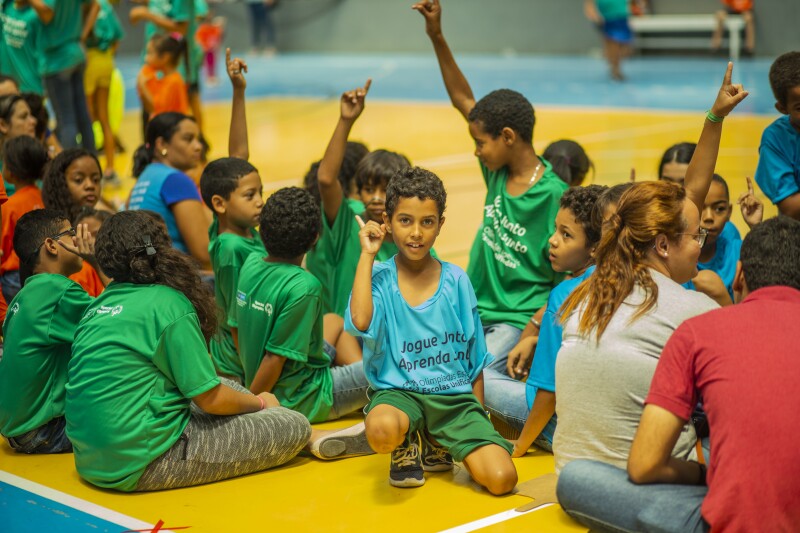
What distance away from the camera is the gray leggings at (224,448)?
360 cm

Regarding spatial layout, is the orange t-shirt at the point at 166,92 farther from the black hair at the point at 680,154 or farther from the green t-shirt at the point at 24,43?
the black hair at the point at 680,154

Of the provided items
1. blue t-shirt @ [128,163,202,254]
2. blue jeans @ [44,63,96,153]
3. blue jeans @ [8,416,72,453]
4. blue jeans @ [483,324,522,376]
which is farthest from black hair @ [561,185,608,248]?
blue jeans @ [44,63,96,153]

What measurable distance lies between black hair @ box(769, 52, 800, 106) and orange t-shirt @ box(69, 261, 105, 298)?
10.4 ft

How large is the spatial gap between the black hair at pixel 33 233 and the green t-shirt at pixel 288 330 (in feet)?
2.51

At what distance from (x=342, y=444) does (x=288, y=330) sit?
0.50 metres

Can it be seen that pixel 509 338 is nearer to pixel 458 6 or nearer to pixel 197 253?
pixel 197 253

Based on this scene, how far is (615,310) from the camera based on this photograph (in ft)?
9.82

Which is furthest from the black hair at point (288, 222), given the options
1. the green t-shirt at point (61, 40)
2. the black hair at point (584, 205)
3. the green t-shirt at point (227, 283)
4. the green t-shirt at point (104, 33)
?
the green t-shirt at point (104, 33)

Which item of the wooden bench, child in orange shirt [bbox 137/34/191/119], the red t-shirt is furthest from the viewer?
the wooden bench

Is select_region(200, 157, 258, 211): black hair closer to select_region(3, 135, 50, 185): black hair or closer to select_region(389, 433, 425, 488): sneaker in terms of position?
select_region(3, 135, 50, 185): black hair

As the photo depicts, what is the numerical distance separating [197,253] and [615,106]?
9.73m

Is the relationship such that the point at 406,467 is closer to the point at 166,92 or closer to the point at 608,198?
the point at 608,198

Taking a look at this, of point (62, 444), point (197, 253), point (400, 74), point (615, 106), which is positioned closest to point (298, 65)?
point (400, 74)

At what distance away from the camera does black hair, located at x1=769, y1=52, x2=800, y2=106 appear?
14.9 ft
